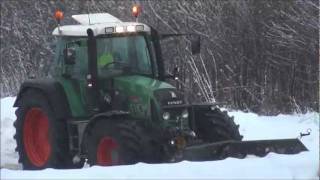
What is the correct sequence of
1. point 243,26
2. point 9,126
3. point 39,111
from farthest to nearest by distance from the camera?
point 243,26, point 9,126, point 39,111

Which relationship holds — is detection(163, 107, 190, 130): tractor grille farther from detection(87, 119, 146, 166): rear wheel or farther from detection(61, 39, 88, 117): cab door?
detection(61, 39, 88, 117): cab door

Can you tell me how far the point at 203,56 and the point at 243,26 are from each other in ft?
4.35

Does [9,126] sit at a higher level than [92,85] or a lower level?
lower

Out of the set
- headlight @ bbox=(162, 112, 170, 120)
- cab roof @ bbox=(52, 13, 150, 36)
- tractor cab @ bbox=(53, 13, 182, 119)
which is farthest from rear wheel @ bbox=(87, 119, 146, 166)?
cab roof @ bbox=(52, 13, 150, 36)

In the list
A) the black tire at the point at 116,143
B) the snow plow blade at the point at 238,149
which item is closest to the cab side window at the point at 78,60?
the black tire at the point at 116,143

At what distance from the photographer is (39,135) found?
9273mm

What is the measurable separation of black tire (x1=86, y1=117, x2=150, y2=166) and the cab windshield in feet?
3.20

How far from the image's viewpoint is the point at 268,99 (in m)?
16.7

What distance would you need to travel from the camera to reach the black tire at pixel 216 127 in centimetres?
846

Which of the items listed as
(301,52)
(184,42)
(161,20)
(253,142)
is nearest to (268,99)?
(301,52)

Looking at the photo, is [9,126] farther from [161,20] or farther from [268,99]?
[161,20]

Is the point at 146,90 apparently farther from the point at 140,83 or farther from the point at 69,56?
the point at 69,56

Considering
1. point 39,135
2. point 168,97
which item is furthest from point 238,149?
point 39,135

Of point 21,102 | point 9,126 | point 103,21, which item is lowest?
point 9,126
